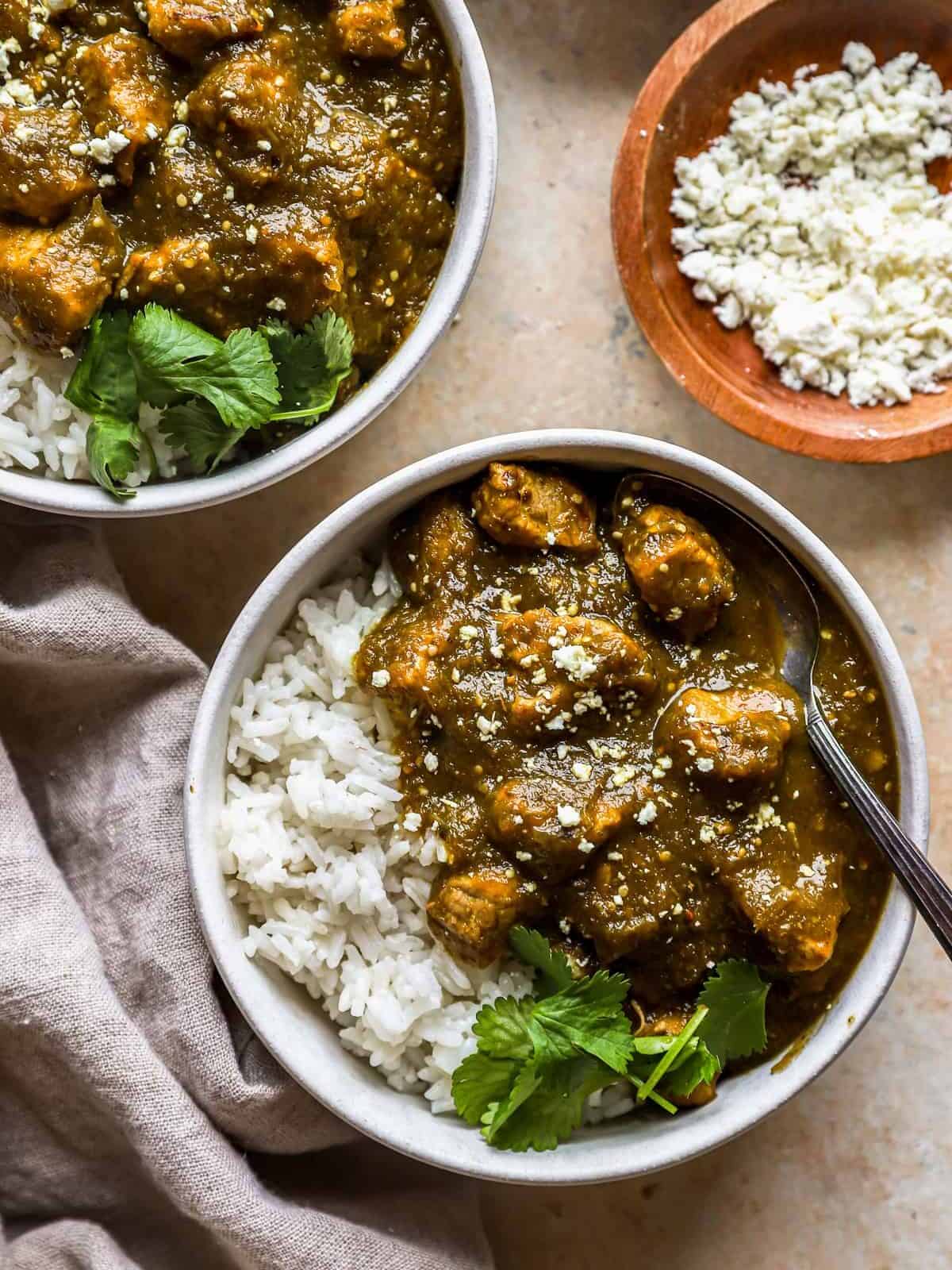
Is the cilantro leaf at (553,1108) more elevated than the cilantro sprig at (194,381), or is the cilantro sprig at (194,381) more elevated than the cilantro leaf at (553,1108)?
the cilantro sprig at (194,381)

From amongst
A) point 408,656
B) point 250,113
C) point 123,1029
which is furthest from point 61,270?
point 123,1029

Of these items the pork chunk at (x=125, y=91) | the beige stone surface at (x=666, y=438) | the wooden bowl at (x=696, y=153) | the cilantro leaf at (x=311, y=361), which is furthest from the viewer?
the beige stone surface at (x=666, y=438)

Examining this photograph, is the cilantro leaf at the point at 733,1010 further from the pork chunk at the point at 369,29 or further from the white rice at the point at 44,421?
the pork chunk at the point at 369,29

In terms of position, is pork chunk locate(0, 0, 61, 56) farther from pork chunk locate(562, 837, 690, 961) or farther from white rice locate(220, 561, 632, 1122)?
pork chunk locate(562, 837, 690, 961)

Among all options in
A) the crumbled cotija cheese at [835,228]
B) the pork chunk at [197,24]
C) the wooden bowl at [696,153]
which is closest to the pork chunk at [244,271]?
the pork chunk at [197,24]

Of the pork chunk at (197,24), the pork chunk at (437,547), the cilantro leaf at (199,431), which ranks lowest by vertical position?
the pork chunk at (437,547)
